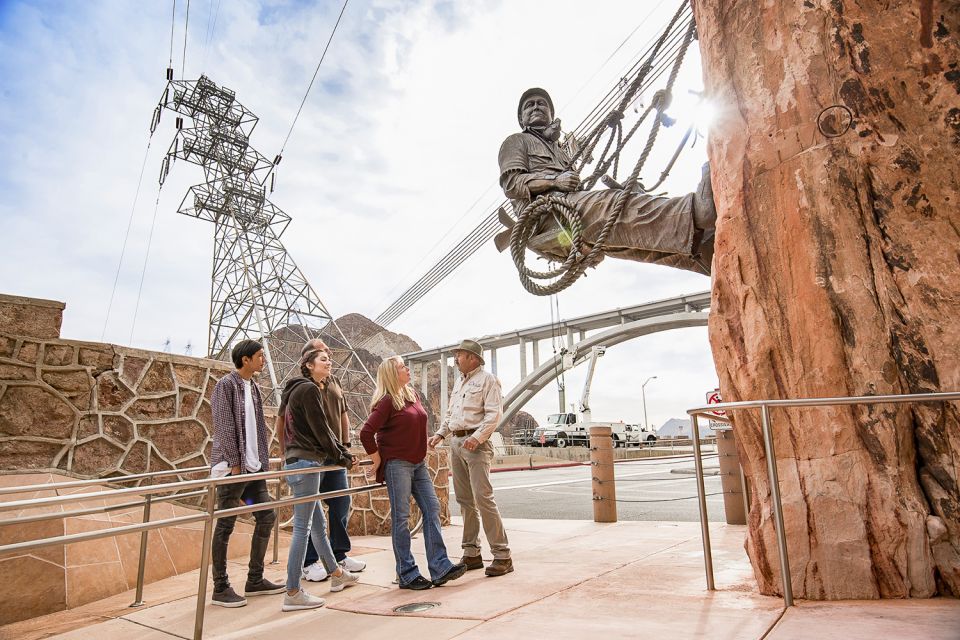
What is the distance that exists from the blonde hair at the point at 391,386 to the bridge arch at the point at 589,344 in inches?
967

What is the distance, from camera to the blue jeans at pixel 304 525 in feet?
9.57

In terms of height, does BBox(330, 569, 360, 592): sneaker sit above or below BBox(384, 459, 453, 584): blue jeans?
below

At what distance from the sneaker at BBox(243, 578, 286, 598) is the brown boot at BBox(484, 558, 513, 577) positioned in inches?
46.7

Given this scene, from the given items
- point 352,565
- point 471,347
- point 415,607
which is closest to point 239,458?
point 352,565

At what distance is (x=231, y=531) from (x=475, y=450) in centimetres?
142

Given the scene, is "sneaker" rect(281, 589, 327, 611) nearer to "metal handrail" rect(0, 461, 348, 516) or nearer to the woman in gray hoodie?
the woman in gray hoodie

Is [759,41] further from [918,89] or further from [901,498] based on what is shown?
[901,498]

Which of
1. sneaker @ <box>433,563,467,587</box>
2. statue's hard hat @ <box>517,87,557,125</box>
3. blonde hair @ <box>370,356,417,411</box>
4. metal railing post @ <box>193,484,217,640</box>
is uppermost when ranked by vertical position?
statue's hard hat @ <box>517,87,557,125</box>

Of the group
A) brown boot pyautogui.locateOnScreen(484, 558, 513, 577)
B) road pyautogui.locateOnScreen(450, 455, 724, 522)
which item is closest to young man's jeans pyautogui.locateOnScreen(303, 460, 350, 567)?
brown boot pyautogui.locateOnScreen(484, 558, 513, 577)

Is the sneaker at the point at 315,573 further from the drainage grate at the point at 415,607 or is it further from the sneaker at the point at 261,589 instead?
the drainage grate at the point at 415,607

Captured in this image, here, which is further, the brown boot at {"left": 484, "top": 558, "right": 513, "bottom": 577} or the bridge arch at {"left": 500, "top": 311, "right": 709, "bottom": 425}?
the bridge arch at {"left": 500, "top": 311, "right": 709, "bottom": 425}

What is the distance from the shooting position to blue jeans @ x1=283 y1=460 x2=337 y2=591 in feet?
9.57

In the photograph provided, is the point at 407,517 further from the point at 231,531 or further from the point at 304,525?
the point at 231,531

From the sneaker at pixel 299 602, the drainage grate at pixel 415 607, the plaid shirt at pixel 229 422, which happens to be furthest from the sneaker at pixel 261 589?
the drainage grate at pixel 415 607
